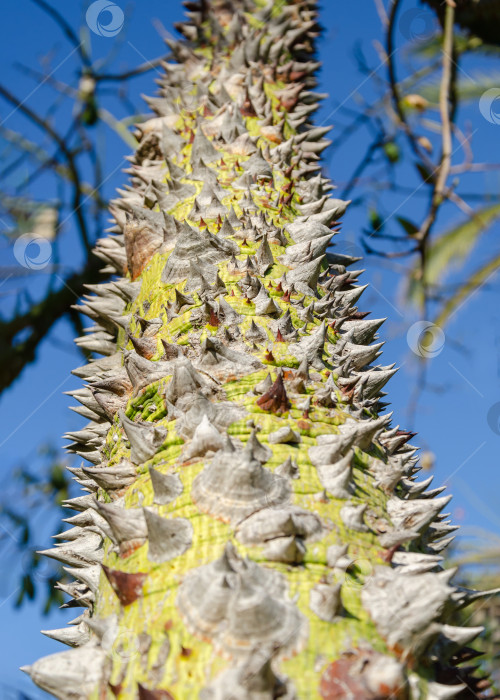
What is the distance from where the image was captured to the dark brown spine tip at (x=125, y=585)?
48.3 inches

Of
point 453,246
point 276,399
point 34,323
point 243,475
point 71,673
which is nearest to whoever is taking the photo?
point 71,673

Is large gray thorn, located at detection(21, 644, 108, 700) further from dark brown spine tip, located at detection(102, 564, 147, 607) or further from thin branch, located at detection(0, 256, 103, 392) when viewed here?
thin branch, located at detection(0, 256, 103, 392)

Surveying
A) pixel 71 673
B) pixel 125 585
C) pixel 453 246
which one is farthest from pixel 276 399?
pixel 453 246

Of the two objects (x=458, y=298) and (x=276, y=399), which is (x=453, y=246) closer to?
(x=458, y=298)

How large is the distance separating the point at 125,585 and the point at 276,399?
53cm

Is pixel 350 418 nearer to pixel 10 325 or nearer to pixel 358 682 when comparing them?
pixel 358 682

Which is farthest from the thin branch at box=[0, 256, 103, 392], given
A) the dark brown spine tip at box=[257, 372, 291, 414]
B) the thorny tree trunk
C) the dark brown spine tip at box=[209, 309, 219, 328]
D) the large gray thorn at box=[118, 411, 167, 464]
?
the dark brown spine tip at box=[257, 372, 291, 414]

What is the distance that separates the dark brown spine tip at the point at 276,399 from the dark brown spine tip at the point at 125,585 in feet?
1.57

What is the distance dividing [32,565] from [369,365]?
10.7 ft

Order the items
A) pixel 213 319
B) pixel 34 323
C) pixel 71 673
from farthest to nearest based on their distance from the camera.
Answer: pixel 34 323 → pixel 213 319 → pixel 71 673

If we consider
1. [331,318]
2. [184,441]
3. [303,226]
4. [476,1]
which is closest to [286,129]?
[303,226]

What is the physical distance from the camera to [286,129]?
2855mm

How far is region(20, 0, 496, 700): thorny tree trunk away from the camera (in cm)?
108

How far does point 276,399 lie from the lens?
1.53 meters
